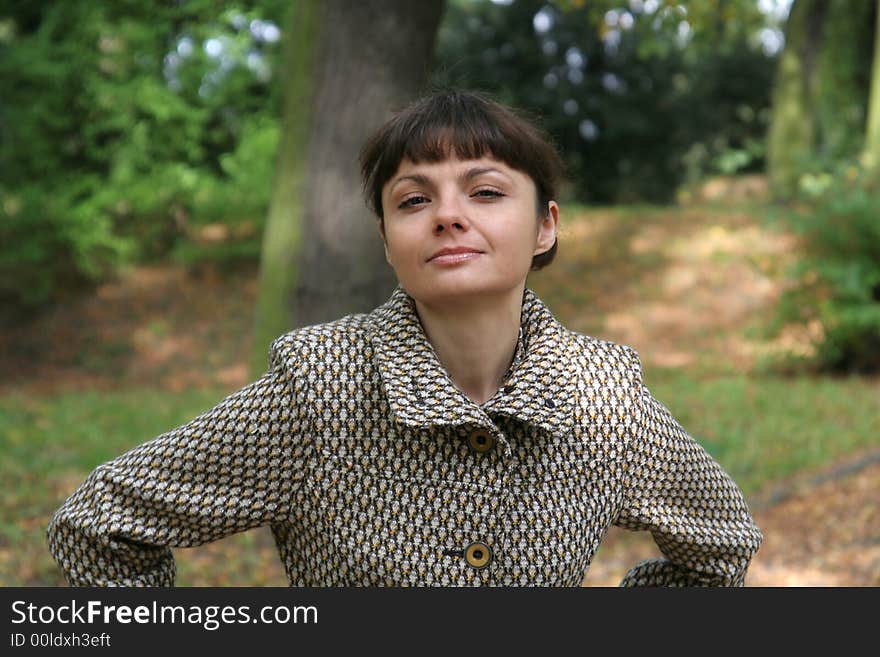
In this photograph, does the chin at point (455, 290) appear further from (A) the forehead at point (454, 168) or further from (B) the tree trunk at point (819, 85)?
(B) the tree trunk at point (819, 85)

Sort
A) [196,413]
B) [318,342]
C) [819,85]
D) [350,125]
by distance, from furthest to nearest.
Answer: [819,85]
[196,413]
[350,125]
[318,342]

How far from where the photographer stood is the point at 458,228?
196 cm

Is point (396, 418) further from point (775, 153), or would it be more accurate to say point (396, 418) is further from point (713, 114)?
point (713, 114)

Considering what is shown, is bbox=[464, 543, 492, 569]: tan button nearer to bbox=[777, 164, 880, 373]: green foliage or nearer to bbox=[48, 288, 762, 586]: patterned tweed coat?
bbox=[48, 288, 762, 586]: patterned tweed coat

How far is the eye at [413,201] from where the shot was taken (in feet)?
6.66

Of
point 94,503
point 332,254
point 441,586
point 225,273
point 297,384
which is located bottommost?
point 441,586

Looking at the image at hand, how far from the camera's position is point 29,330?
1366 centimetres

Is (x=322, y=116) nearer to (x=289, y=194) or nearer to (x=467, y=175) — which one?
(x=289, y=194)

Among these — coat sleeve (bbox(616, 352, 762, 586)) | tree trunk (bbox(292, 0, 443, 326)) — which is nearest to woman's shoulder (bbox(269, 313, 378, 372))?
coat sleeve (bbox(616, 352, 762, 586))

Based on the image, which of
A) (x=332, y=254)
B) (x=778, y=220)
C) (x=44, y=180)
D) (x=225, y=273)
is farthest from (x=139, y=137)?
(x=332, y=254)

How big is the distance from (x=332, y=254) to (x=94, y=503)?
9.32 ft

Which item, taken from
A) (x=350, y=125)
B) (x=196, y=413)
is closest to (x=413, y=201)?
(x=350, y=125)

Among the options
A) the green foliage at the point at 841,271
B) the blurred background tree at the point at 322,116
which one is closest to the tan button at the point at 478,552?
the blurred background tree at the point at 322,116

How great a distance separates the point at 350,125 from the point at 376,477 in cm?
299
